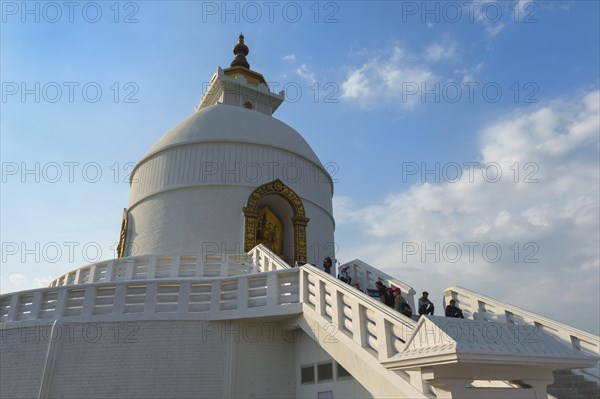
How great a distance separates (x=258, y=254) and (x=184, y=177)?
5.66 metres

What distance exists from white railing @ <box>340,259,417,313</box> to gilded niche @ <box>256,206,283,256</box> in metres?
2.97

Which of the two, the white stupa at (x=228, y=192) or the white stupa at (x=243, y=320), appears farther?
the white stupa at (x=228, y=192)

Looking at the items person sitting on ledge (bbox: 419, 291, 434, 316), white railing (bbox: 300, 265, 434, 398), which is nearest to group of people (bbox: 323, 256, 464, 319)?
person sitting on ledge (bbox: 419, 291, 434, 316)

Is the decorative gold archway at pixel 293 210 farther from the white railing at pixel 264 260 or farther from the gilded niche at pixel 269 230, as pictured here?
the white railing at pixel 264 260

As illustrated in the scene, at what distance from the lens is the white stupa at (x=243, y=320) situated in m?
5.38

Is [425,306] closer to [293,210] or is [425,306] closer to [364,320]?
[364,320]

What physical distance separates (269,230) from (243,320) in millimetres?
7274

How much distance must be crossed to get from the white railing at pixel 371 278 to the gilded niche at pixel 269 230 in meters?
2.97

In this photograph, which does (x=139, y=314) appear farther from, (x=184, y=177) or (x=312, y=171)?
(x=312, y=171)

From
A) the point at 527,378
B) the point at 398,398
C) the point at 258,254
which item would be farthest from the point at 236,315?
the point at 527,378

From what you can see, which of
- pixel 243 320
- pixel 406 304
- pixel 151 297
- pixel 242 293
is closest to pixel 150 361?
pixel 151 297

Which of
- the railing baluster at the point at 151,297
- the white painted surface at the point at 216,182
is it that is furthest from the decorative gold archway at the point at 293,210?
the railing baluster at the point at 151,297

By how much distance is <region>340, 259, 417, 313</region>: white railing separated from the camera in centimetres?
1323

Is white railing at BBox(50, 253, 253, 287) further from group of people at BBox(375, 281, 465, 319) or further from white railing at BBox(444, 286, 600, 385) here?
white railing at BBox(444, 286, 600, 385)
